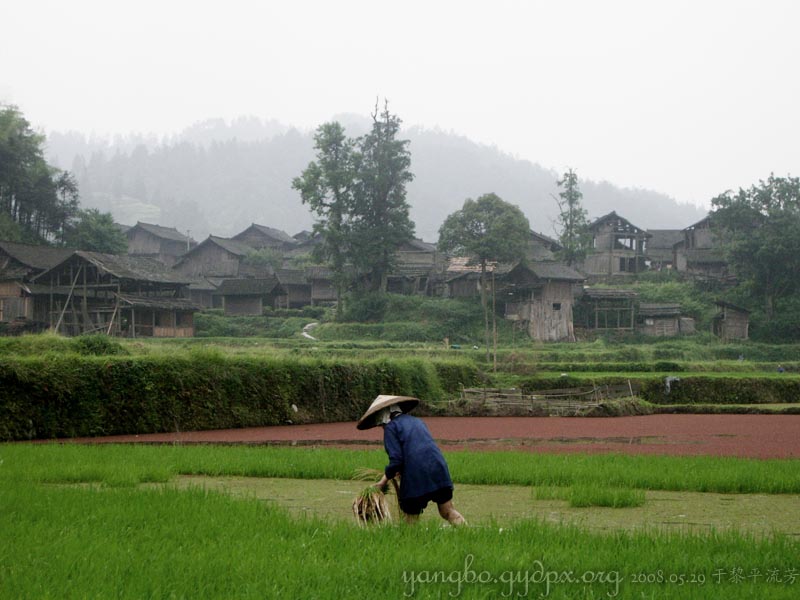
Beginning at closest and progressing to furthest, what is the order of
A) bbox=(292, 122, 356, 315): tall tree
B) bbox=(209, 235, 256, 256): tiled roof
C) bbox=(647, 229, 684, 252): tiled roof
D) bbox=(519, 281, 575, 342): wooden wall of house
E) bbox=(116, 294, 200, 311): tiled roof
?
bbox=(116, 294, 200, 311): tiled roof → bbox=(519, 281, 575, 342): wooden wall of house → bbox=(292, 122, 356, 315): tall tree → bbox=(209, 235, 256, 256): tiled roof → bbox=(647, 229, 684, 252): tiled roof

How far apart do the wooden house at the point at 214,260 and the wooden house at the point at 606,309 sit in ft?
98.6

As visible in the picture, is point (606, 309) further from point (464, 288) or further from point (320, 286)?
point (320, 286)

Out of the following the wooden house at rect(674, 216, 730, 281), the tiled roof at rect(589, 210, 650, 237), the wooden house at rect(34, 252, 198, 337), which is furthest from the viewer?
the tiled roof at rect(589, 210, 650, 237)

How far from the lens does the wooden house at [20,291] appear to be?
49625 millimetres

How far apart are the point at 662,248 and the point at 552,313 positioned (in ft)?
69.8

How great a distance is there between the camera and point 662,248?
244 feet

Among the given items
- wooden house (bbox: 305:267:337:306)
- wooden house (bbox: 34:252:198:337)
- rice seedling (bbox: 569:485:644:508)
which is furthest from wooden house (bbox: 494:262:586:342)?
rice seedling (bbox: 569:485:644:508)

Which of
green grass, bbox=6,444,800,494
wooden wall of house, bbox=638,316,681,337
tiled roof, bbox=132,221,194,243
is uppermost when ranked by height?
tiled roof, bbox=132,221,194,243

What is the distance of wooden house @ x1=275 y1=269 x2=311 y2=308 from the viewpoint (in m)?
67.2

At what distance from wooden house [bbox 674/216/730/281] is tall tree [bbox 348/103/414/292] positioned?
77.2 feet

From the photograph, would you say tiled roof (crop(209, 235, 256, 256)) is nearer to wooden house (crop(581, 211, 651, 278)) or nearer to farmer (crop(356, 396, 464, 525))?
wooden house (crop(581, 211, 651, 278))

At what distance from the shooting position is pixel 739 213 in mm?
61344

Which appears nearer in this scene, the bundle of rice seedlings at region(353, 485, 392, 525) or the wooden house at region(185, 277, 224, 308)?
the bundle of rice seedlings at region(353, 485, 392, 525)

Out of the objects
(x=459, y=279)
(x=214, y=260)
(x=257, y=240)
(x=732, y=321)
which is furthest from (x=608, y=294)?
(x=257, y=240)
